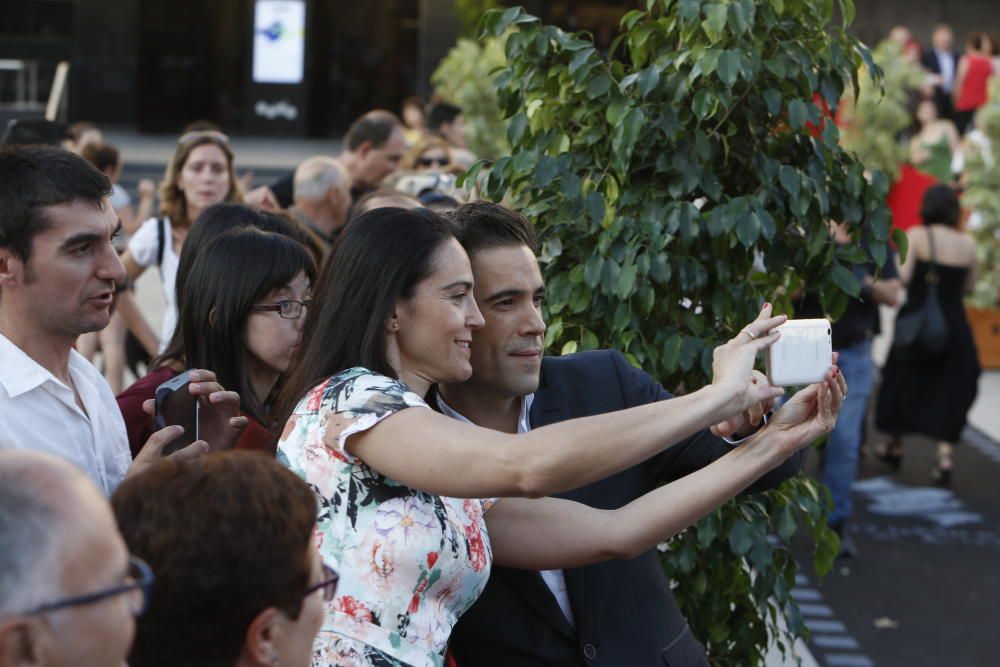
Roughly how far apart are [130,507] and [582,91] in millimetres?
2442

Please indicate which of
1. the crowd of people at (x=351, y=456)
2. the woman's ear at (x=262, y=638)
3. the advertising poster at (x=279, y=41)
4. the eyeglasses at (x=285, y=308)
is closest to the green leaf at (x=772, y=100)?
the crowd of people at (x=351, y=456)

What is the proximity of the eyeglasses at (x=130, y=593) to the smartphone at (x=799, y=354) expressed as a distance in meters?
1.36

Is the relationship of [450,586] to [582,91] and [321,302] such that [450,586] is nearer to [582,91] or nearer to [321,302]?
[321,302]

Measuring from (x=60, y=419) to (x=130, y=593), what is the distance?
134 cm

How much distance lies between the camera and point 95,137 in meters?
10.0

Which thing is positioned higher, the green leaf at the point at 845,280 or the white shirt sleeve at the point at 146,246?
the green leaf at the point at 845,280

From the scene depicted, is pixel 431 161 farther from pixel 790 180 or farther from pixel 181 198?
pixel 790 180

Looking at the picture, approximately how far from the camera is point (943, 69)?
63.4 ft

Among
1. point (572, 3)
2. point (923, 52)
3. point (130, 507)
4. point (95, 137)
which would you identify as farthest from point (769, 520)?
point (572, 3)

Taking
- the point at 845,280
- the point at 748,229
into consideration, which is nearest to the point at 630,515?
the point at 748,229

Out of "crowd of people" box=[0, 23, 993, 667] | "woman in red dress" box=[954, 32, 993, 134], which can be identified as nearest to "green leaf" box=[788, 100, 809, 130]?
"crowd of people" box=[0, 23, 993, 667]

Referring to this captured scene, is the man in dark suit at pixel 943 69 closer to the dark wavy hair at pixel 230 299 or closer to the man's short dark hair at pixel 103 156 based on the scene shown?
the man's short dark hair at pixel 103 156

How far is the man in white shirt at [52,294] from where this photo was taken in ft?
8.91

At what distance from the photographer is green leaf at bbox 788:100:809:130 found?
3.77 metres
